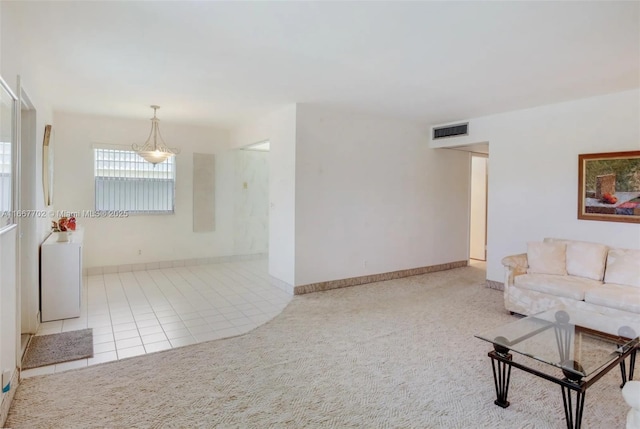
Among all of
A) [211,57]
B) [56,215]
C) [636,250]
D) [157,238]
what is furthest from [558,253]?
[56,215]

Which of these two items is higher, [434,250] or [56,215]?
[56,215]

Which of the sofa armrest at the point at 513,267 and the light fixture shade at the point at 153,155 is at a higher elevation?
the light fixture shade at the point at 153,155

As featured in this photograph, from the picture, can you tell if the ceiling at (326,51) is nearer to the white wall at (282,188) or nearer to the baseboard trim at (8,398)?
the white wall at (282,188)

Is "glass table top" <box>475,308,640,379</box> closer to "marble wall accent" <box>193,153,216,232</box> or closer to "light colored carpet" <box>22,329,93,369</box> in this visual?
"light colored carpet" <box>22,329,93,369</box>

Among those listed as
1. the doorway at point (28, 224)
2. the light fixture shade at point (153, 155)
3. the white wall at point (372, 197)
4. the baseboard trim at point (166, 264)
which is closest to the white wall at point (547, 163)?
the white wall at point (372, 197)

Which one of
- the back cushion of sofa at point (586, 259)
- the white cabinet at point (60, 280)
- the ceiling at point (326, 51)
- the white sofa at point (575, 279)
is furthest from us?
the back cushion of sofa at point (586, 259)

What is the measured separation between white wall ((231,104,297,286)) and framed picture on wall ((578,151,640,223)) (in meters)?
3.57

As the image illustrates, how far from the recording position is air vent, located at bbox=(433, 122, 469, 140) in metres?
5.67

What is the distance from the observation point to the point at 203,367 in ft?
9.37

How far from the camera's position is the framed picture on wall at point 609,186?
13.1 feet

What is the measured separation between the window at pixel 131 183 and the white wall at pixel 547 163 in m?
5.17

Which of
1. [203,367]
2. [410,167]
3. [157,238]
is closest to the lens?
[203,367]

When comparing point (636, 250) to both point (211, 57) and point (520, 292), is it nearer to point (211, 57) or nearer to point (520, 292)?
point (520, 292)

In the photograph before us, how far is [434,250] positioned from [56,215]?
6.15 m
